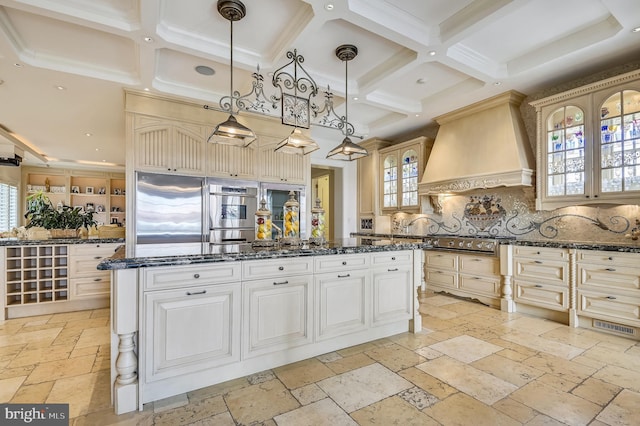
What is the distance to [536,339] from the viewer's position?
2.95 metres

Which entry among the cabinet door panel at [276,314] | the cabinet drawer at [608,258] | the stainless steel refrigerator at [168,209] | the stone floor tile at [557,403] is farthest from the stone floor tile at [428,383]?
the stainless steel refrigerator at [168,209]

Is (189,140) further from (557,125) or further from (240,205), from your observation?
(557,125)

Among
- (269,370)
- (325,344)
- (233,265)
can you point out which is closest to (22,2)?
(233,265)

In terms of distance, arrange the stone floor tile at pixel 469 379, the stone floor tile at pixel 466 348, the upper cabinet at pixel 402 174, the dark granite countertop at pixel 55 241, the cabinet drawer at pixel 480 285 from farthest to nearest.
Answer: the upper cabinet at pixel 402 174 < the cabinet drawer at pixel 480 285 < the dark granite countertop at pixel 55 241 < the stone floor tile at pixel 466 348 < the stone floor tile at pixel 469 379

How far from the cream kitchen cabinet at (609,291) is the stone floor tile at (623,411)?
1.27 m

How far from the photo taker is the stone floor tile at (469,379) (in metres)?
2.01

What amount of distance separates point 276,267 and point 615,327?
11.3ft

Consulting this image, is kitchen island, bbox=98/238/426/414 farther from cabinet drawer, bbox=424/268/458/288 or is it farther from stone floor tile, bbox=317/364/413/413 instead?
cabinet drawer, bbox=424/268/458/288

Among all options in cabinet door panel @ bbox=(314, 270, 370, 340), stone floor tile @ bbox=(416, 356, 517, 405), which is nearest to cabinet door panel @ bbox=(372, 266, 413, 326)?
cabinet door panel @ bbox=(314, 270, 370, 340)

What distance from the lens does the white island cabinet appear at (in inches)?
72.4

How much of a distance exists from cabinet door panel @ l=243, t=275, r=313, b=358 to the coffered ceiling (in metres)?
2.14

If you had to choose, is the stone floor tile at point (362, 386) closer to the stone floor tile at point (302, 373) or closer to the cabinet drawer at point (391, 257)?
the stone floor tile at point (302, 373)

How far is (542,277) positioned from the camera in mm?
3531

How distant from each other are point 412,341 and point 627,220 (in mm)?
2699
